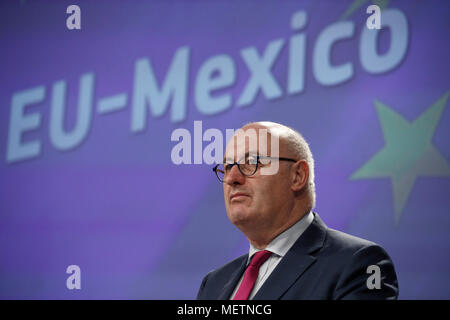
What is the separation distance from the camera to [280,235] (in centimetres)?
240

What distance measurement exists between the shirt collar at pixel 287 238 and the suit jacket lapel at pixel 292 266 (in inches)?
2.3

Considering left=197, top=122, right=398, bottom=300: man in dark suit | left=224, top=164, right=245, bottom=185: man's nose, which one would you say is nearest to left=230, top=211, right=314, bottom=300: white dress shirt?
left=197, top=122, right=398, bottom=300: man in dark suit

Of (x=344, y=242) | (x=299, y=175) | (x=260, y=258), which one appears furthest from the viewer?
(x=299, y=175)

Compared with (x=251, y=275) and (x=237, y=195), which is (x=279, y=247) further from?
(x=237, y=195)

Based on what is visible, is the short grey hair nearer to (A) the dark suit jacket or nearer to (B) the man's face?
(B) the man's face

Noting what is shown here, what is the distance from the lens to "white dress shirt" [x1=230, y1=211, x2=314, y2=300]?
229 centimetres

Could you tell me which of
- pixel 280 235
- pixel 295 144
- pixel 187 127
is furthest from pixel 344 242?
pixel 187 127

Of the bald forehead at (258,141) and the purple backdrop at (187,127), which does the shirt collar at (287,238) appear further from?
the purple backdrop at (187,127)

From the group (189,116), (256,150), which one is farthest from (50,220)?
(256,150)

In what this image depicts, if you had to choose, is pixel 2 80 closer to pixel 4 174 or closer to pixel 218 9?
pixel 4 174

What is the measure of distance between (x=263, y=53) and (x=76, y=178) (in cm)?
152

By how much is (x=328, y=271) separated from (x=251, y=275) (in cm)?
34

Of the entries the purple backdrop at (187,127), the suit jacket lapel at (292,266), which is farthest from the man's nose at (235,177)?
the purple backdrop at (187,127)

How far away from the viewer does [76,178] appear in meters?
3.98
